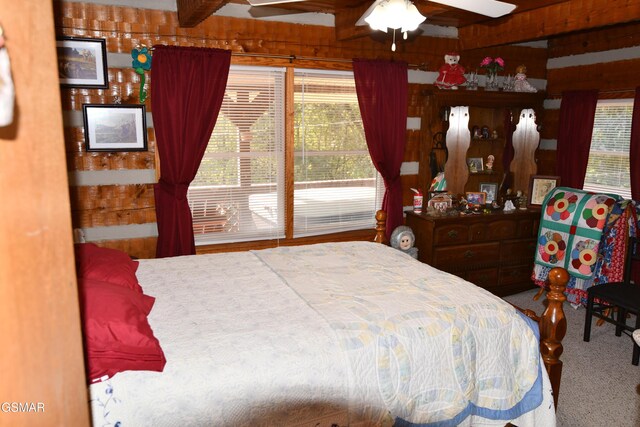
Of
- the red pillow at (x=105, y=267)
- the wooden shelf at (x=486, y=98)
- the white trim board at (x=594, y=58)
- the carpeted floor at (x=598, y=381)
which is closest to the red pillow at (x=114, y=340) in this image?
the red pillow at (x=105, y=267)

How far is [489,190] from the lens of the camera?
17.6 ft

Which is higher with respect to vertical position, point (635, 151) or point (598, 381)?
point (635, 151)

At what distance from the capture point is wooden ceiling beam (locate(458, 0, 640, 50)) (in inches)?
137

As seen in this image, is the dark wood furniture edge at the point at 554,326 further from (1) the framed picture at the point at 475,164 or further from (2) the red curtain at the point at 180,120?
(1) the framed picture at the point at 475,164

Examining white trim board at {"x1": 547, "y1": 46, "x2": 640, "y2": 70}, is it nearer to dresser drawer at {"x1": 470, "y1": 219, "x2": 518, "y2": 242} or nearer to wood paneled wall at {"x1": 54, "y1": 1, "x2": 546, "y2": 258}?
dresser drawer at {"x1": 470, "y1": 219, "x2": 518, "y2": 242}

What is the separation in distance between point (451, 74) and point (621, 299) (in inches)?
96.6

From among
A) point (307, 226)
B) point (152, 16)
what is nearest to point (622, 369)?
point (307, 226)

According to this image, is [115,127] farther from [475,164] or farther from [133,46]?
[475,164]

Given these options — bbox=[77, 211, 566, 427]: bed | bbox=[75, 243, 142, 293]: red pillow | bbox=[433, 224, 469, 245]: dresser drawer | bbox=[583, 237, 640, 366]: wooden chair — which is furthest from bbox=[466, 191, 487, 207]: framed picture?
bbox=[75, 243, 142, 293]: red pillow

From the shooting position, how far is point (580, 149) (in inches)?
198

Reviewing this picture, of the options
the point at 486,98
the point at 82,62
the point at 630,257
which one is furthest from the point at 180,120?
the point at 630,257

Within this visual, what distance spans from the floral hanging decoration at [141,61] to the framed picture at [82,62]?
21cm

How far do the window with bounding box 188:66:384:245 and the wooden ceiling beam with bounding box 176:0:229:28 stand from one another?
58 centimetres

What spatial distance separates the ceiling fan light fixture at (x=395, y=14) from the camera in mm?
2482
